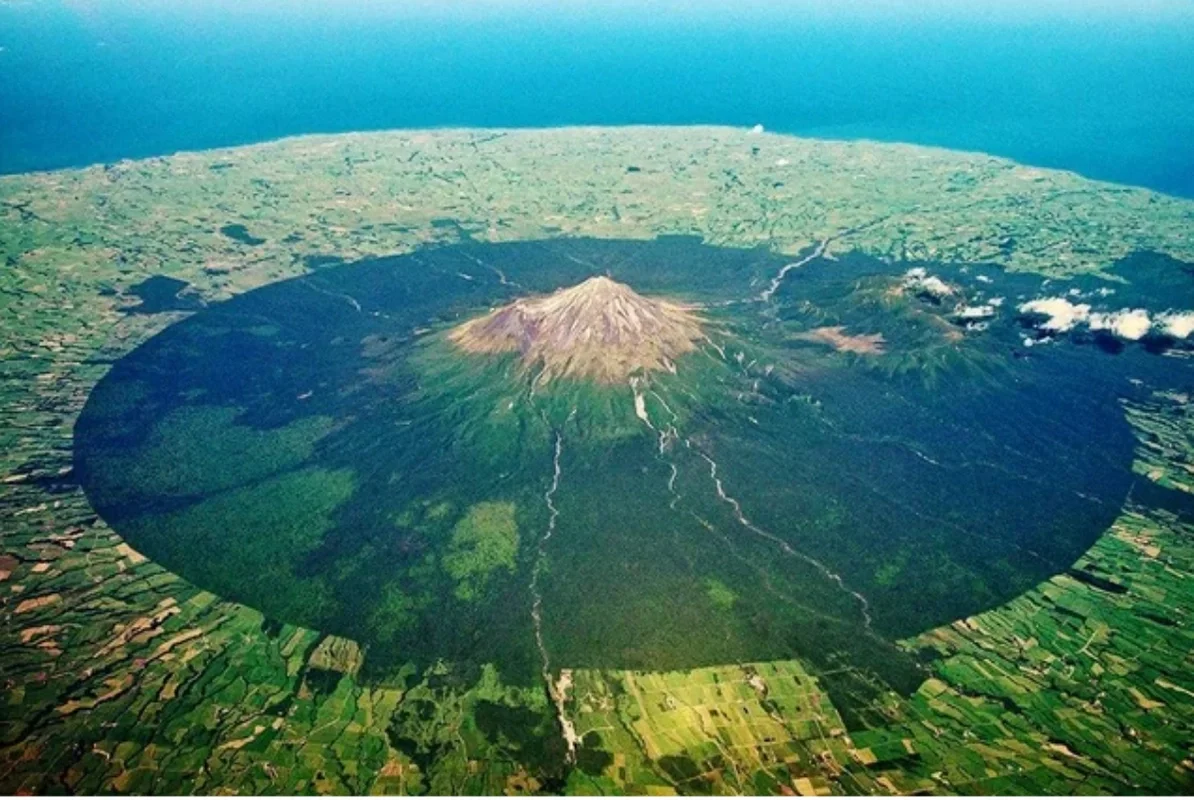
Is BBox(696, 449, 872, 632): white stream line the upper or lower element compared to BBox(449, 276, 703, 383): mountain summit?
lower

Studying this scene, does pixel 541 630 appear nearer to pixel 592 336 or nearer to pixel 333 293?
pixel 592 336

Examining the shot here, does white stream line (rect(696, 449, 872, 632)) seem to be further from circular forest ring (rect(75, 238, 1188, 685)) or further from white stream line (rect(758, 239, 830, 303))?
white stream line (rect(758, 239, 830, 303))

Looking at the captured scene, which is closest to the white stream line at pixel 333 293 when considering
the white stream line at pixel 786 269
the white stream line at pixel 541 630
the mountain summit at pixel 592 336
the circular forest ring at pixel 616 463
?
the circular forest ring at pixel 616 463

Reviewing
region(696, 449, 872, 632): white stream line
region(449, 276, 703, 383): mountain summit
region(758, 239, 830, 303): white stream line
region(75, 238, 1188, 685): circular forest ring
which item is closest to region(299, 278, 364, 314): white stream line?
region(75, 238, 1188, 685): circular forest ring

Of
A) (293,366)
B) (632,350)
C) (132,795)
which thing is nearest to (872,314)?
(632,350)

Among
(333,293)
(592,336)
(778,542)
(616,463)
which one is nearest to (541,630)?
(778,542)

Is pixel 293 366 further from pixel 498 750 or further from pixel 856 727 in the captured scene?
pixel 856 727

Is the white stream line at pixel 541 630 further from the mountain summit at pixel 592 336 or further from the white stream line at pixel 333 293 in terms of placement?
the white stream line at pixel 333 293
